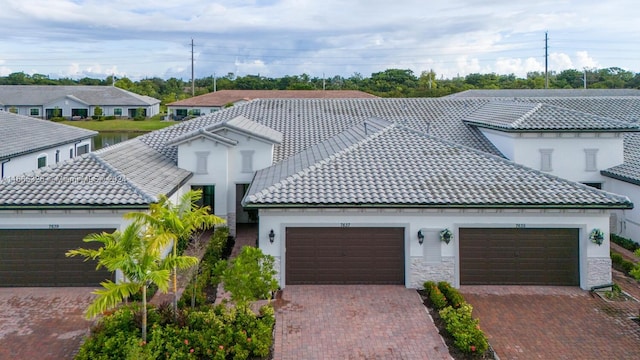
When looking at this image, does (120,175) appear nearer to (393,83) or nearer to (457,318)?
(457,318)

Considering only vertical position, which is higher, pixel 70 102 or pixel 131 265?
pixel 70 102

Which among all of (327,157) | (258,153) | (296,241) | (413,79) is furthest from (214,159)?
(413,79)

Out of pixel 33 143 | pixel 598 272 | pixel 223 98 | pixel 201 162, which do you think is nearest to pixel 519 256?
pixel 598 272

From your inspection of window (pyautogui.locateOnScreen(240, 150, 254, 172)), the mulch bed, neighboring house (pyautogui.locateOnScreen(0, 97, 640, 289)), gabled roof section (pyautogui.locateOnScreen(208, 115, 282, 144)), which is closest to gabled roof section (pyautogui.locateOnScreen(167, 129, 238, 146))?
gabled roof section (pyautogui.locateOnScreen(208, 115, 282, 144))

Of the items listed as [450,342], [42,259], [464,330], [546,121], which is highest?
[546,121]

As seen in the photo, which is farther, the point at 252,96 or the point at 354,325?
the point at 252,96

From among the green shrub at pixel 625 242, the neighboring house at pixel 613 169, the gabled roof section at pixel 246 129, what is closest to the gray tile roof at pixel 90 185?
the gabled roof section at pixel 246 129

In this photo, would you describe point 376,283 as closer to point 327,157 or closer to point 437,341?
point 437,341
